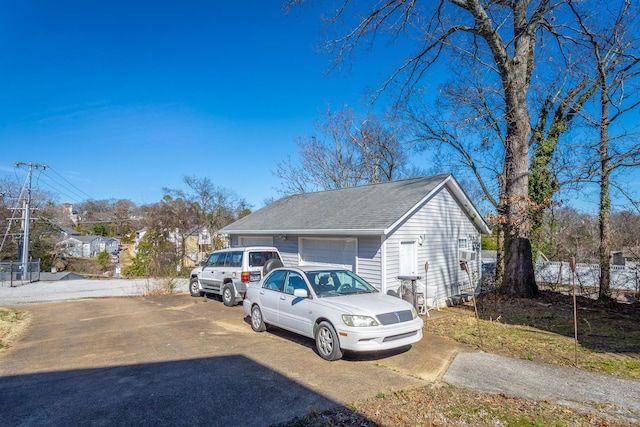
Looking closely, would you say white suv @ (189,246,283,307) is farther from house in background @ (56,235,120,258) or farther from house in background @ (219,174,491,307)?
house in background @ (56,235,120,258)

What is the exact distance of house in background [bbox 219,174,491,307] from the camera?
10422mm

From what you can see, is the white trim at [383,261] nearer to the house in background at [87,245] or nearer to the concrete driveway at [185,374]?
the concrete driveway at [185,374]

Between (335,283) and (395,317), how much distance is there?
61.9 inches

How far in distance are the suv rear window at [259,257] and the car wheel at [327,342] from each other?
17.3ft

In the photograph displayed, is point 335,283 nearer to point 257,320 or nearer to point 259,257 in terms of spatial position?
point 257,320

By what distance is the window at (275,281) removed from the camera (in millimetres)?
7676

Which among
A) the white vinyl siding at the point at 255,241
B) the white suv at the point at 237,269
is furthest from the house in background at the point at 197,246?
the white suv at the point at 237,269

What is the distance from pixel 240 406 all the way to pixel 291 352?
2.28 meters

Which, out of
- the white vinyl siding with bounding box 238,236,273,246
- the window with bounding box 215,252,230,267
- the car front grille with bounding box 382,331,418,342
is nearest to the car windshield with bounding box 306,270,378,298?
the car front grille with bounding box 382,331,418,342

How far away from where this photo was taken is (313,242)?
41.8 ft

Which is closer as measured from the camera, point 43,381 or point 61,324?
point 43,381

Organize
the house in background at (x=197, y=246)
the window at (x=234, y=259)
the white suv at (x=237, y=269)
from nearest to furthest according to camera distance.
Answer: the white suv at (x=237, y=269), the window at (x=234, y=259), the house in background at (x=197, y=246)

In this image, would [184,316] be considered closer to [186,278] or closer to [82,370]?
[82,370]

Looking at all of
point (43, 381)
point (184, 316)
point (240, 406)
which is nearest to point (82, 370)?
point (43, 381)
